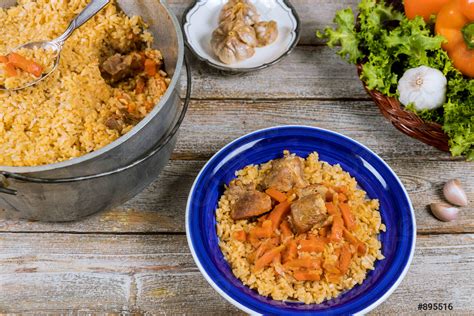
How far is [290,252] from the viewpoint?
161 cm

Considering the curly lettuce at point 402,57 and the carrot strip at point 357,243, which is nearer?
the carrot strip at point 357,243

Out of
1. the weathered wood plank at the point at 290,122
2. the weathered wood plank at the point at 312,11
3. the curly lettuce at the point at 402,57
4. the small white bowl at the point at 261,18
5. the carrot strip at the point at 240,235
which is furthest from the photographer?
the weathered wood plank at the point at 312,11

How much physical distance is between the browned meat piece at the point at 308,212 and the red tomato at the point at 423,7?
95 centimetres

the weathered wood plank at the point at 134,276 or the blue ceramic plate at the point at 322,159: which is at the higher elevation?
the blue ceramic plate at the point at 322,159

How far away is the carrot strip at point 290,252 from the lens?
1.60m

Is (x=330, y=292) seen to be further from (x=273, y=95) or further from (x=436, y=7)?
(x=436, y=7)

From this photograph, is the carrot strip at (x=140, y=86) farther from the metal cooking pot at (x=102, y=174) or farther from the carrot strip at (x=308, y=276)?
the carrot strip at (x=308, y=276)

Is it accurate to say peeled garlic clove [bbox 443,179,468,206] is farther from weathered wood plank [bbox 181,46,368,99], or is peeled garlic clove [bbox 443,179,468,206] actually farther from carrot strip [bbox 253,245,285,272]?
carrot strip [bbox 253,245,285,272]

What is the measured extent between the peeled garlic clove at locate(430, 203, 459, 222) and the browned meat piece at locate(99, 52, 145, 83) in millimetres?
Result: 1224

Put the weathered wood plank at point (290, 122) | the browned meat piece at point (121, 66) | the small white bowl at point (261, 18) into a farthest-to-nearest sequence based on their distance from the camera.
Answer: the small white bowl at point (261, 18), the weathered wood plank at point (290, 122), the browned meat piece at point (121, 66)

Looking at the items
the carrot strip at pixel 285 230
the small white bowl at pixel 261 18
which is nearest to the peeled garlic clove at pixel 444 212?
the carrot strip at pixel 285 230

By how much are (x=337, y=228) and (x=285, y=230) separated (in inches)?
6.5

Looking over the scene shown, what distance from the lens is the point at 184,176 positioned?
2010mm

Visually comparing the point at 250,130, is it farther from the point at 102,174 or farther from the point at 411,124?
the point at 102,174
